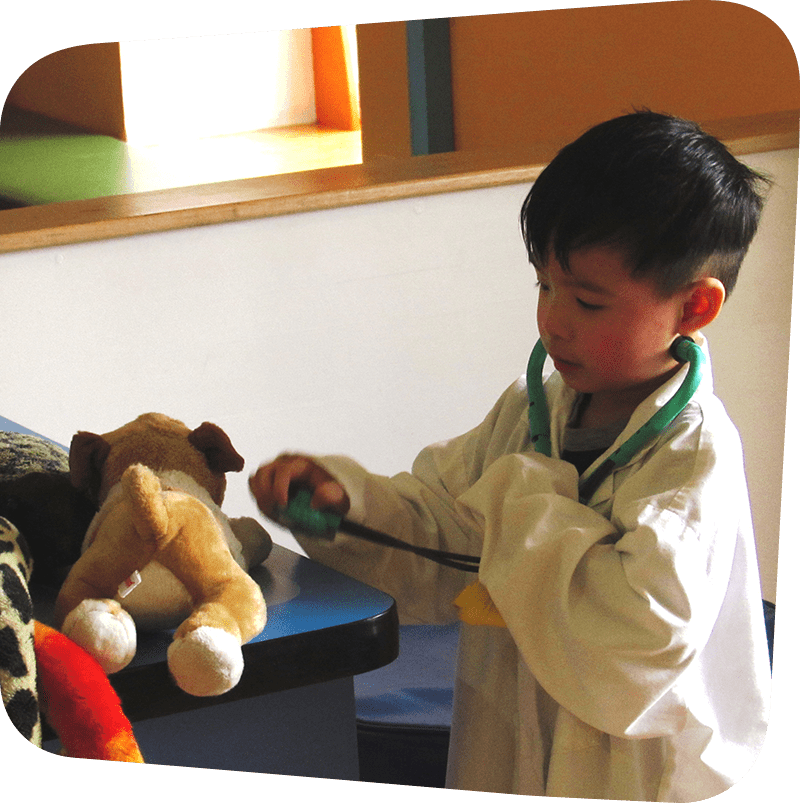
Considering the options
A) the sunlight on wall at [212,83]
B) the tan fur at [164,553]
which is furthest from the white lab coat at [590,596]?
the sunlight on wall at [212,83]

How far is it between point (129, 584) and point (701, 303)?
1.14 feet

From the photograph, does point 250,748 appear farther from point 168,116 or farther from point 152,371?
point 168,116

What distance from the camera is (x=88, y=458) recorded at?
25.3 inches

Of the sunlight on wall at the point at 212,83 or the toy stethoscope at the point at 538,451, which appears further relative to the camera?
the sunlight on wall at the point at 212,83

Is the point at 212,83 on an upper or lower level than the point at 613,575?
upper

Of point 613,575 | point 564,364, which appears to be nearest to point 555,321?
Result: point 564,364

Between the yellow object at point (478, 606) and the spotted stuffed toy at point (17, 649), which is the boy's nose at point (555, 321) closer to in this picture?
the yellow object at point (478, 606)

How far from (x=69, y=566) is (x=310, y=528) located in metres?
0.15

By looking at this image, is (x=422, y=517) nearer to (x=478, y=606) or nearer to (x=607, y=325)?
(x=478, y=606)

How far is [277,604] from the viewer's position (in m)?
0.62

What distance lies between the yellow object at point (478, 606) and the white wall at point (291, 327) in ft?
0.36

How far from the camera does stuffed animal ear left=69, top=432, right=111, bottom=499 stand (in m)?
0.64

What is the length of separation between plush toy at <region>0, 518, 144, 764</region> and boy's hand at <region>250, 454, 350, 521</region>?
0.15m

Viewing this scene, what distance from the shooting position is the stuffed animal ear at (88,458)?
25.3 inches
